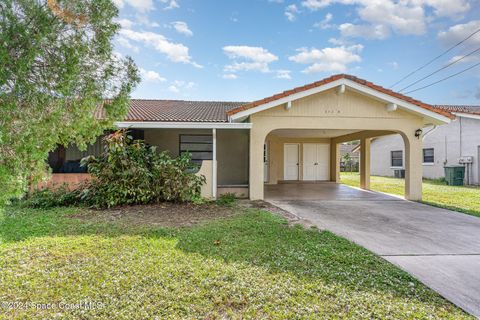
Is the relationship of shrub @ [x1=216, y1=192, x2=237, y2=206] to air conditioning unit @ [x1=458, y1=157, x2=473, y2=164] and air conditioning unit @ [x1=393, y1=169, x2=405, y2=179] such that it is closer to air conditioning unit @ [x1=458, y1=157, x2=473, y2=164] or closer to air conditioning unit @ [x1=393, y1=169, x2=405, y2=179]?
air conditioning unit @ [x1=458, y1=157, x2=473, y2=164]

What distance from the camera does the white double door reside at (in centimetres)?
1812

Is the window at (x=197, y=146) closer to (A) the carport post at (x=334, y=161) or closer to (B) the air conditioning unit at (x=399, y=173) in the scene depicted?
(A) the carport post at (x=334, y=161)

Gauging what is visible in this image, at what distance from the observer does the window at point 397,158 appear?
73.1 feet

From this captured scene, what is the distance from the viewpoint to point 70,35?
314 centimetres

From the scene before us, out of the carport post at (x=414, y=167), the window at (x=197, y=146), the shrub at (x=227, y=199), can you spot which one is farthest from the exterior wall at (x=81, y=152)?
the carport post at (x=414, y=167)

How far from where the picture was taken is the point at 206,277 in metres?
3.57

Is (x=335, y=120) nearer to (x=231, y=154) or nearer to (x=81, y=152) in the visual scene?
(x=231, y=154)

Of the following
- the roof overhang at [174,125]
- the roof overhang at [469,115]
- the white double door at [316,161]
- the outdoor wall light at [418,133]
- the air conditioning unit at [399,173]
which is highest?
the roof overhang at [469,115]

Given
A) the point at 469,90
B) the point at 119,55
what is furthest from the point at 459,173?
the point at 469,90

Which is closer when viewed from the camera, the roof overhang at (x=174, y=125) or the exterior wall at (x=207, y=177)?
the roof overhang at (x=174, y=125)

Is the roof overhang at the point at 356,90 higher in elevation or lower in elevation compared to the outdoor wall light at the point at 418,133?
higher

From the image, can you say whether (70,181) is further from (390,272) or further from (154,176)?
(390,272)

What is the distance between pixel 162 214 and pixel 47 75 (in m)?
5.10

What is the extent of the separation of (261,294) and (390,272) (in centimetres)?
194
